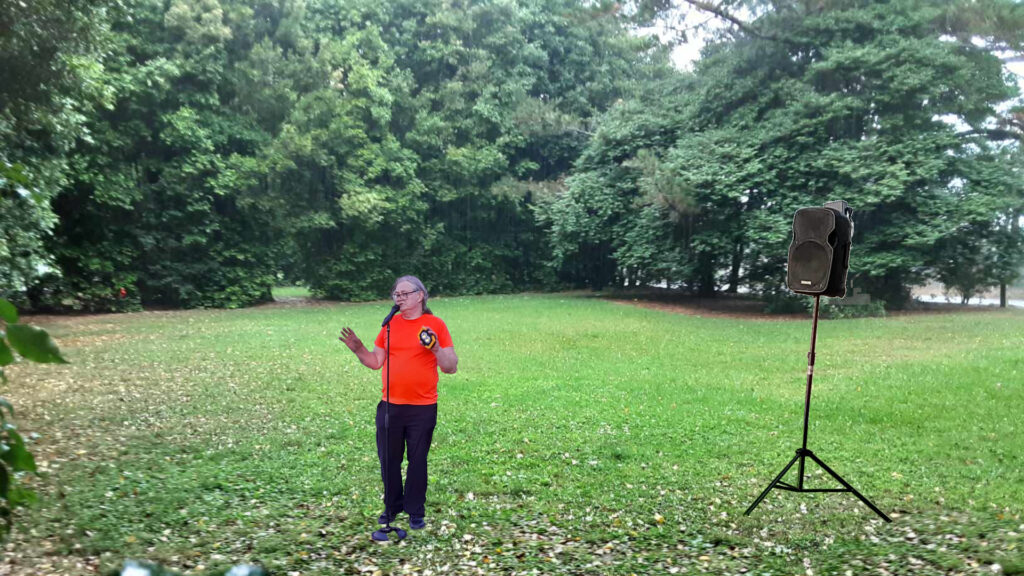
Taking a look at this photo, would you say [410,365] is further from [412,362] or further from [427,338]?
[427,338]

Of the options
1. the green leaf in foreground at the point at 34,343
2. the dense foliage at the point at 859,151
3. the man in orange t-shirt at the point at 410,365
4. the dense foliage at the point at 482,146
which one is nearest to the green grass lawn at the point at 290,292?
the dense foliage at the point at 482,146

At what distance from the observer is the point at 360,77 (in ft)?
68.6

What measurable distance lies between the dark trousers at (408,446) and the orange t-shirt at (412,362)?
0.23 feet

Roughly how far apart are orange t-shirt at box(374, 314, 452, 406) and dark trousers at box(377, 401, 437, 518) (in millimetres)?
70

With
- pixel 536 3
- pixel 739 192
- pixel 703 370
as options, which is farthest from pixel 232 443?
pixel 536 3

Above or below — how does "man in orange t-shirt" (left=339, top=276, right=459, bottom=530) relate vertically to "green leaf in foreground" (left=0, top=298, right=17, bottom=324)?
below

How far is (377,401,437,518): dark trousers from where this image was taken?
4.05 metres

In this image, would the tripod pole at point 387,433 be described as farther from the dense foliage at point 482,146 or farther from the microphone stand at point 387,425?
the dense foliage at point 482,146

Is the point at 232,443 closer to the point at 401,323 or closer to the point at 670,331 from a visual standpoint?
the point at 401,323

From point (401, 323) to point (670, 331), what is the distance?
421 inches

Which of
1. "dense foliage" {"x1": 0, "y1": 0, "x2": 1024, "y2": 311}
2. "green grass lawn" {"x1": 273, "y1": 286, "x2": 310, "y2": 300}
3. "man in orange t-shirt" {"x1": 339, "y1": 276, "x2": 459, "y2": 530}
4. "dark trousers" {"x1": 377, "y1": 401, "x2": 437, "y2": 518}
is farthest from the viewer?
"green grass lawn" {"x1": 273, "y1": 286, "x2": 310, "y2": 300}

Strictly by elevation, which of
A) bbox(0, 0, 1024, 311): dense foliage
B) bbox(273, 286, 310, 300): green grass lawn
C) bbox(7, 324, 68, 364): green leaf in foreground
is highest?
bbox(0, 0, 1024, 311): dense foliage

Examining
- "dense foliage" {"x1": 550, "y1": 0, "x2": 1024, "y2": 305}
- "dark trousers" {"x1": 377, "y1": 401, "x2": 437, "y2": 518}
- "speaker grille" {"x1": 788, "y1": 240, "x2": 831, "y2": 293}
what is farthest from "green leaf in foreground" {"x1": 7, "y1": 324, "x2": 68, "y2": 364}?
"dense foliage" {"x1": 550, "y1": 0, "x2": 1024, "y2": 305}

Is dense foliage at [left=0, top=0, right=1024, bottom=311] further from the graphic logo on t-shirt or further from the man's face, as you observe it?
the graphic logo on t-shirt
